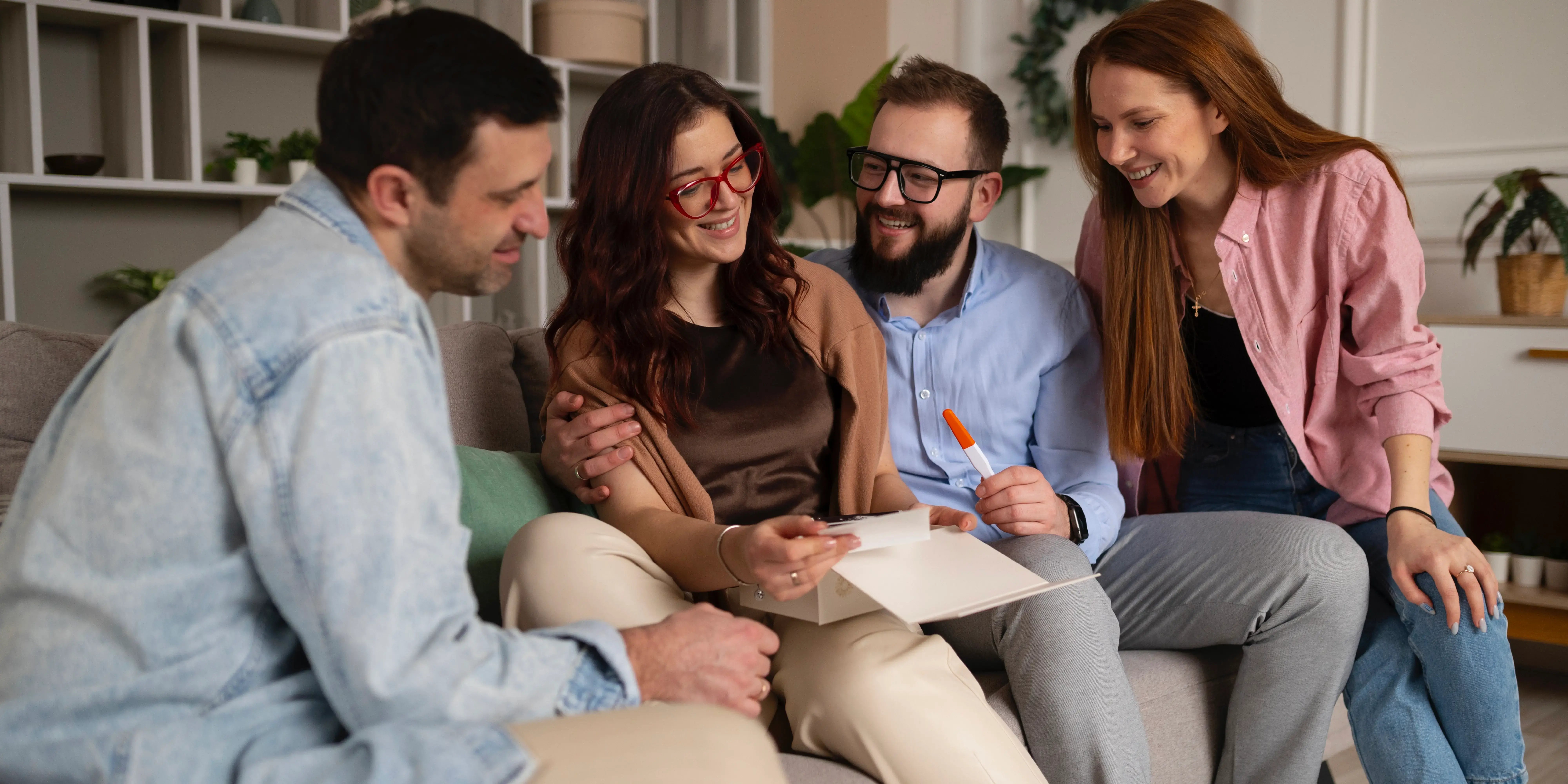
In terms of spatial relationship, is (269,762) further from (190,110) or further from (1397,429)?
(190,110)

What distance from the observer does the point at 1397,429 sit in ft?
5.15

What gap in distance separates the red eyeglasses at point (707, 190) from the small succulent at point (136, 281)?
225cm

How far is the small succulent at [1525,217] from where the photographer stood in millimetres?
2576

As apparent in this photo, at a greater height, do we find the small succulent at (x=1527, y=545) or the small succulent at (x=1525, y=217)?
the small succulent at (x=1525, y=217)

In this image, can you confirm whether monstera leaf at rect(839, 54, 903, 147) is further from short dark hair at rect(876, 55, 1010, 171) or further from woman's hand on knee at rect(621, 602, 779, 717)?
woman's hand on knee at rect(621, 602, 779, 717)

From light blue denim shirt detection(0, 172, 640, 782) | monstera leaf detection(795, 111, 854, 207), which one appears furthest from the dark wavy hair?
monstera leaf detection(795, 111, 854, 207)

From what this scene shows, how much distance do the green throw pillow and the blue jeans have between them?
3.55 ft

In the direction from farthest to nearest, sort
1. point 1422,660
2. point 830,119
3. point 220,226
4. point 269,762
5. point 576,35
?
point 830,119 < point 576,35 < point 220,226 < point 1422,660 < point 269,762

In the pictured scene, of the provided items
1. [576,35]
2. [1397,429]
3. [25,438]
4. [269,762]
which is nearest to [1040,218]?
[576,35]

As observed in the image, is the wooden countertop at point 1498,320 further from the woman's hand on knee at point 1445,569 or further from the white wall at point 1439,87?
the woman's hand on knee at point 1445,569

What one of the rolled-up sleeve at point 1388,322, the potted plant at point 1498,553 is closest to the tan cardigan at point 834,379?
the rolled-up sleeve at point 1388,322

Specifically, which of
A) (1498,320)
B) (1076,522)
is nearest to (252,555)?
(1076,522)

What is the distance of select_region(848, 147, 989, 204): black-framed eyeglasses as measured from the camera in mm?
1813

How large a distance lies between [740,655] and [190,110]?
2789 mm
